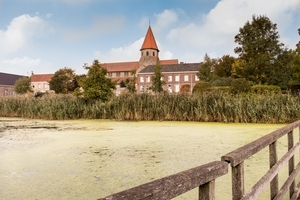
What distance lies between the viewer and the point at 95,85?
12836 mm

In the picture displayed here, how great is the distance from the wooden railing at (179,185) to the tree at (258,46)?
77.7 ft

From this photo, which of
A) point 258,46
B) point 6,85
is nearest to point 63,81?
point 258,46

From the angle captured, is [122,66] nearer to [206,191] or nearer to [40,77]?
[40,77]

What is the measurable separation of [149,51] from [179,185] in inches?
2245

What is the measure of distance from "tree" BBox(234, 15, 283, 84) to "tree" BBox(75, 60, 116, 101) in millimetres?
14100

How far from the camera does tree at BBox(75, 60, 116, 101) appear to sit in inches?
493

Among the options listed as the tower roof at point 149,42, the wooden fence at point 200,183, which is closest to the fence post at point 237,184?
the wooden fence at point 200,183

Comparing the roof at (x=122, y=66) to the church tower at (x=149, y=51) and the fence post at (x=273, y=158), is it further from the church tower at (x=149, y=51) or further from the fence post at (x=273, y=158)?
the fence post at (x=273, y=158)

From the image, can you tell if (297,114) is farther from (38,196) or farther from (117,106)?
(38,196)

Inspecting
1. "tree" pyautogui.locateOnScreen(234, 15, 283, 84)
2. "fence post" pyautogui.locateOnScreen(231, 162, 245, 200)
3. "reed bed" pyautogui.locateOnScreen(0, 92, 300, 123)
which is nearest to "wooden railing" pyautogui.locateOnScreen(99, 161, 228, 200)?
"fence post" pyautogui.locateOnScreen(231, 162, 245, 200)

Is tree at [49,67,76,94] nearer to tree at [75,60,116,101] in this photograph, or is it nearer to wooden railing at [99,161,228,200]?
tree at [75,60,116,101]

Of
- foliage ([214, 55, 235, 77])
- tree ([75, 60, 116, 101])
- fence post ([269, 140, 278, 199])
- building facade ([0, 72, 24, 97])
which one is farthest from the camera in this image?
building facade ([0, 72, 24, 97])

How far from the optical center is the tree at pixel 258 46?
927 inches

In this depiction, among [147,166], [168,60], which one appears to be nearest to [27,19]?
[147,166]
